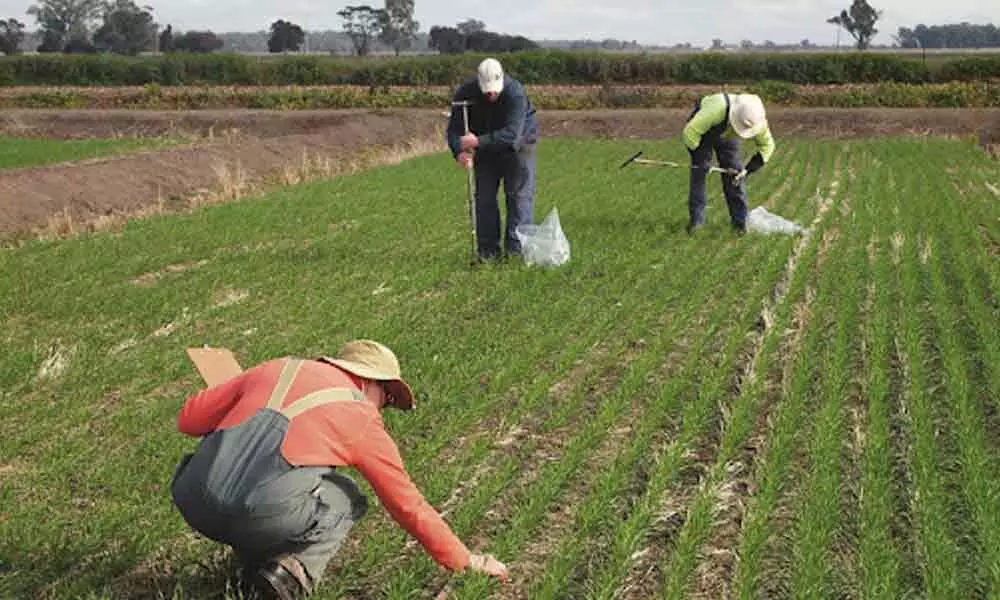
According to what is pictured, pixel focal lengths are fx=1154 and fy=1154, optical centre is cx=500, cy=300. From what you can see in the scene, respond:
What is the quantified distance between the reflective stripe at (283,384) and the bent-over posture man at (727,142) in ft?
27.0

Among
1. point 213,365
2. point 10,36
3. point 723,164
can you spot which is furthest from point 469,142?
point 10,36

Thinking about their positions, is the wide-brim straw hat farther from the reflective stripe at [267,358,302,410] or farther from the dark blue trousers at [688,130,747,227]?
the dark blue trousers at [688,130,747,227]

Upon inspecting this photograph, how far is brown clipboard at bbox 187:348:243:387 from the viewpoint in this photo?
150 inches

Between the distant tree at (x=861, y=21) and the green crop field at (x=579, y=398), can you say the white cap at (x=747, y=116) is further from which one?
the distant tree at (x=861, y=21)

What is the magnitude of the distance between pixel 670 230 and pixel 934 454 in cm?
692

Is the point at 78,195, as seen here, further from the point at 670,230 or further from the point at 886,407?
the point at 886,407

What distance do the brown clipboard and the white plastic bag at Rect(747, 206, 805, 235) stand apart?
856 cm

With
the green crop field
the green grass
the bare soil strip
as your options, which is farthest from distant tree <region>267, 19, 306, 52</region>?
the green crop field

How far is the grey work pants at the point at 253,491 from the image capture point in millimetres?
3379

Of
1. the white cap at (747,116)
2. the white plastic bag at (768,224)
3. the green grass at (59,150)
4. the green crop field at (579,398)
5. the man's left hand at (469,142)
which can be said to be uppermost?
the white cap at (747,116)

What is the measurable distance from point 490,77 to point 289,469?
244 inches

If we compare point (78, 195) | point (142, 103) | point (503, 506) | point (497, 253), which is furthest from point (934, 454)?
point (142, 103)

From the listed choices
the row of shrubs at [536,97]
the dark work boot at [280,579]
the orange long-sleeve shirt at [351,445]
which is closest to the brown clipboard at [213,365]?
the orange long-sleeve shirt at [351,445]

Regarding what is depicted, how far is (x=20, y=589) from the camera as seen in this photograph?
3.87 meters
